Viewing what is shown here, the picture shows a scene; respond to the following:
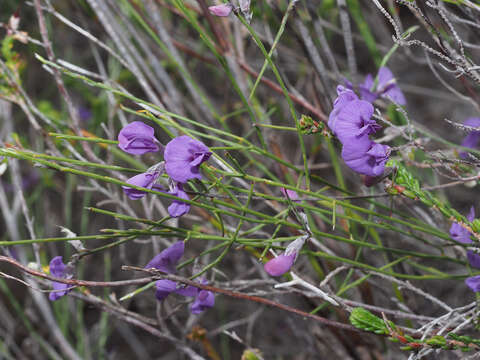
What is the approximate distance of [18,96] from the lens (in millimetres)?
1257

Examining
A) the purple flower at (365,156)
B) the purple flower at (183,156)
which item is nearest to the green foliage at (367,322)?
the purple flower at (365,156)

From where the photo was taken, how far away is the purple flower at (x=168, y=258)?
0.93 metres

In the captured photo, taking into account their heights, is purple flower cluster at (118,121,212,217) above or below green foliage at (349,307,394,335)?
above

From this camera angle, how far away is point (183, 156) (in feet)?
2.58

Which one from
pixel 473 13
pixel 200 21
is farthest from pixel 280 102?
pixel 473 13

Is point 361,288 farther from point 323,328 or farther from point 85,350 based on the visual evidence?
point 85,350

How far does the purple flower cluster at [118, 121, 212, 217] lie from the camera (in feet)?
2.57

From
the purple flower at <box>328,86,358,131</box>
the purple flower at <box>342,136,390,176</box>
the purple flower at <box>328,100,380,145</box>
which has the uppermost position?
the purple flower at <box>328,86,358,131</box>

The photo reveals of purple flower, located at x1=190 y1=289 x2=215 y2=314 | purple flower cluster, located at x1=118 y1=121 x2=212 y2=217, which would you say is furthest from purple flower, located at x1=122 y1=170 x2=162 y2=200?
purple flower, located at x1=190 y1=289 x2=215 y2=314

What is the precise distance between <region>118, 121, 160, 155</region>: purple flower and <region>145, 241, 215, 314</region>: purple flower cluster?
20 cm

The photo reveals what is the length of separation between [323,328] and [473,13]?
89cm

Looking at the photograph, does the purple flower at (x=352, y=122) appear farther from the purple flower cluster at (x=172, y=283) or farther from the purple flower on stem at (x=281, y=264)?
the purple flower cluster at (x=172, y=283)

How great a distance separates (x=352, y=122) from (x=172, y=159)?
0.30 m

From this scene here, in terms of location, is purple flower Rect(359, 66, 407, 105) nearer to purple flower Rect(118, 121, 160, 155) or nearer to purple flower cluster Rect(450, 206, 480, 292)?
purple flower cluster Rect(450, 206, 480, 292)
